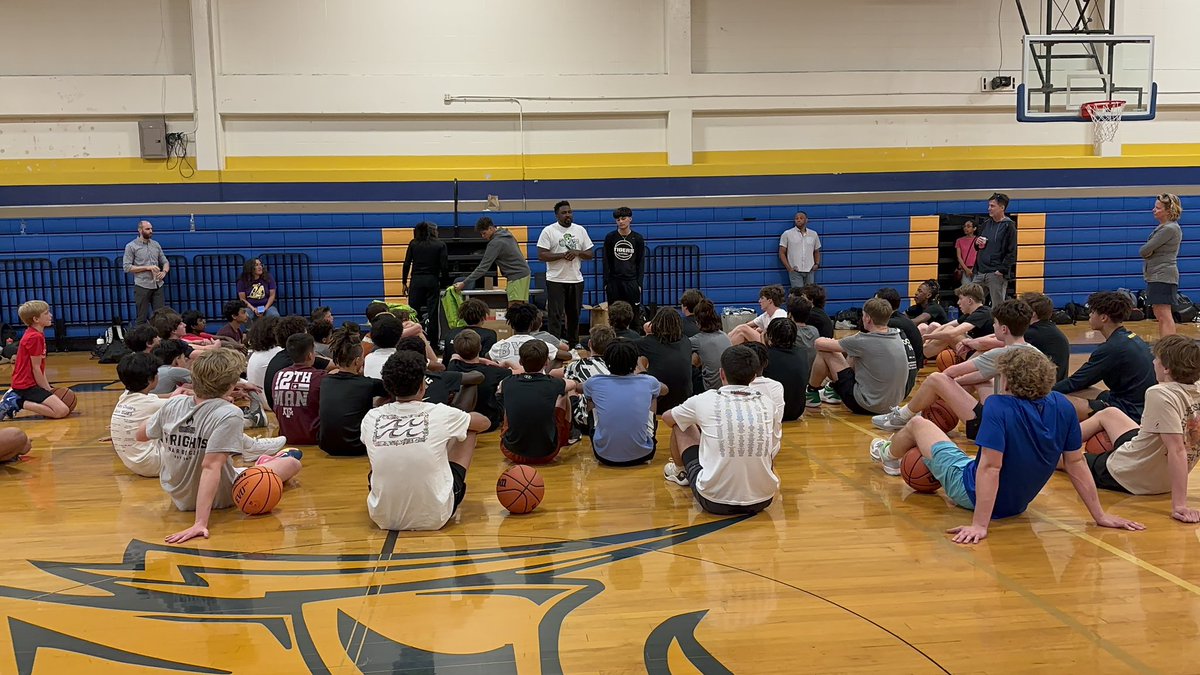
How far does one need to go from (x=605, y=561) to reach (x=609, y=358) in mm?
1901

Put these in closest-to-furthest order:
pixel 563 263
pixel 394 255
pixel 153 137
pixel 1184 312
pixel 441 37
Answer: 1. pixel 563 263
2. pixel 153 137
3. pixel 1184 312
4. pixel 394 255
5. pixel 441 37

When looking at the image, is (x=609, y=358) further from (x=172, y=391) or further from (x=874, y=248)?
(x=874, y=248)

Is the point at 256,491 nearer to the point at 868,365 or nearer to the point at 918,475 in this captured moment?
the point at 918,475

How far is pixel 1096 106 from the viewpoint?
13.5 m

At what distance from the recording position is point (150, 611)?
4.23 meters

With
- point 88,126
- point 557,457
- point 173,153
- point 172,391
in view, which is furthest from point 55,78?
point 557,457

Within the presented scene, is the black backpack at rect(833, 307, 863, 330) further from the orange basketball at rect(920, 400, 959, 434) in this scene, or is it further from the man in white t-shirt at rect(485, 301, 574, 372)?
the man in white t-shirt at rect(485, 301, 574, 372)

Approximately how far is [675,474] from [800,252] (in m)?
9.41

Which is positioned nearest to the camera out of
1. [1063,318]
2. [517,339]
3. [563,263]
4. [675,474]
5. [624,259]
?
[675,474]

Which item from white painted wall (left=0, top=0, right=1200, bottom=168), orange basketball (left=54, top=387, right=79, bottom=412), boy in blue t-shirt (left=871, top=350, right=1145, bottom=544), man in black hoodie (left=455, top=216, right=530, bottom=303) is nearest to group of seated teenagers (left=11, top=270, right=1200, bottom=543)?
boy in blue t-shirt (left=871, top=350, right=1145, bottom=544)

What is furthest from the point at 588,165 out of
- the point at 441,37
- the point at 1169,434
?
the point at 1169,434

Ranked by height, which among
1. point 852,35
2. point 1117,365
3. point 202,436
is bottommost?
point 202,436

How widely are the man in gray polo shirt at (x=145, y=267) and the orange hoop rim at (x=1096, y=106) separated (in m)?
13.4

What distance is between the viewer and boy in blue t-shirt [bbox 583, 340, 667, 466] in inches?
252
